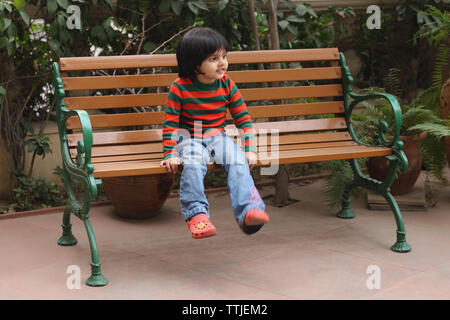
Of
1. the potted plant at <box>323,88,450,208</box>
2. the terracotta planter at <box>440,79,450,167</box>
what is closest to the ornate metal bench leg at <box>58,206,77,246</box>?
the potted plant at <box>323,88,450,208</box>

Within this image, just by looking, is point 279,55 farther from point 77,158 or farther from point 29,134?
point 29,134

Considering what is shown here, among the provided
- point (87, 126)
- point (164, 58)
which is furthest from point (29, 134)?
point (87, 126)

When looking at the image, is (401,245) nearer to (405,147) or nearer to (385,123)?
(385,123)

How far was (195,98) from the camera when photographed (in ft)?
10.4

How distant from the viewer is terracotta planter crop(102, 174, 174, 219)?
3965 mm

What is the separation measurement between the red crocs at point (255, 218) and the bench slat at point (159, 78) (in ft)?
4.11

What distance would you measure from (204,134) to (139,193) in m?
0.98

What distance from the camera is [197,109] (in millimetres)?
3170

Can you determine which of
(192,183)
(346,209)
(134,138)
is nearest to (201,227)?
Result: (192,183)

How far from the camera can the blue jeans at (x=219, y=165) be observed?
283 cm

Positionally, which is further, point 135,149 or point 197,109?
point 135,149

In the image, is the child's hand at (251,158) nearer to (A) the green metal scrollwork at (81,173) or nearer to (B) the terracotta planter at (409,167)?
(A) the green metal scrollwork at (81,173)

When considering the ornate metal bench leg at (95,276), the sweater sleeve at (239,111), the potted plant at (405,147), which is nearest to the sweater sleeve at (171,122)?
the sweater sleeve at (239,111)

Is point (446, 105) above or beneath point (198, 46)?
beneath
